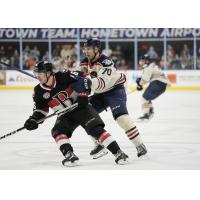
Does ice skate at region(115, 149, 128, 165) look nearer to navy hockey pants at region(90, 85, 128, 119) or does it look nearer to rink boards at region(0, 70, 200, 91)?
navy hockey pants at region(90, 85, 128, 119)

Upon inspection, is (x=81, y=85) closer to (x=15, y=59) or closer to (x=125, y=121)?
(x=125, y=121)

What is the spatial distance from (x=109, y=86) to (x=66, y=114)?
0.40 m

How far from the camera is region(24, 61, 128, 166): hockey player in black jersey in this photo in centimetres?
390

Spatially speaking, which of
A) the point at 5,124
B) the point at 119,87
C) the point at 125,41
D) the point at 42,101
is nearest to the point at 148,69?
the point at 125,41

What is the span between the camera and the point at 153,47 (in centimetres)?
786

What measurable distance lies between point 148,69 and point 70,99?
2.99 meters

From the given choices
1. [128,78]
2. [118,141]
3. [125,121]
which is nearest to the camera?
[125,121]

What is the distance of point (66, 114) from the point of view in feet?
13.1

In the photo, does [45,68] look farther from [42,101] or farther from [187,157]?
[187,157]

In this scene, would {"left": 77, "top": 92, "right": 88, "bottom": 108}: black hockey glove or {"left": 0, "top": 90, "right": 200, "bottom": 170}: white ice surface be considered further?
{"left": 0, "top": 90, "right": 200, "bottom": 170}: white ice surface

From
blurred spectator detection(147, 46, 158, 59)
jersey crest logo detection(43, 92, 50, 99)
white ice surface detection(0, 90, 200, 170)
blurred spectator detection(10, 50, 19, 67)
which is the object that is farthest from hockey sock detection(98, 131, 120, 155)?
blurred spectator detection(147, 46, 158, 59)

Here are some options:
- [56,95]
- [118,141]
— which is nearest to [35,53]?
[118,141]

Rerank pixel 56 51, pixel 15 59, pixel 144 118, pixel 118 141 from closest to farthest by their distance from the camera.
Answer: pixel 118 141, pixel 56 51, pixel 15 59, pixel 144 118

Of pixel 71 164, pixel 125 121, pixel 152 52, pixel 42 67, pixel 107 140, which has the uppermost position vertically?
pixel 152 52
